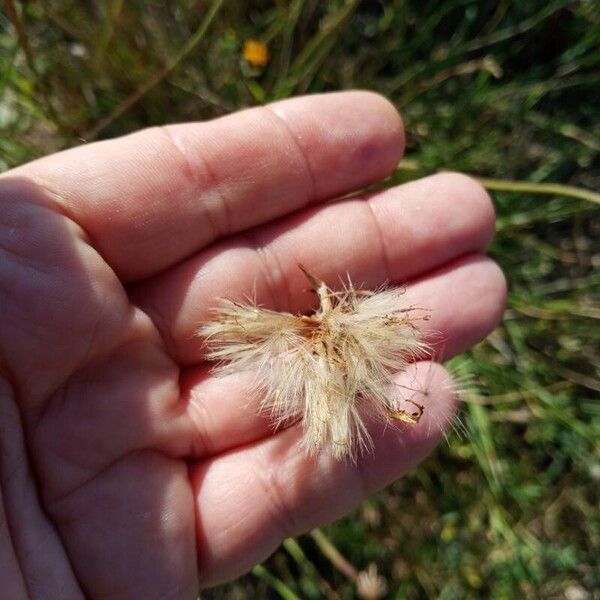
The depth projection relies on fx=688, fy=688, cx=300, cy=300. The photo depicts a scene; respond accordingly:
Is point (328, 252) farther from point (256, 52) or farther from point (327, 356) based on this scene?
point (256, 52)

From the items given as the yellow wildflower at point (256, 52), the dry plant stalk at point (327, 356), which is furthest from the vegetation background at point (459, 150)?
the dry plant stalk at point (327, 356)

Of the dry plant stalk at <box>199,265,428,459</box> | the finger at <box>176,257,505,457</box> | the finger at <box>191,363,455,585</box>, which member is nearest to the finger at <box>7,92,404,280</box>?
the dry plant stalk at <box>199,265,428,459</box>

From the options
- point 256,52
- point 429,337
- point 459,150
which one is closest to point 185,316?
point 429,337

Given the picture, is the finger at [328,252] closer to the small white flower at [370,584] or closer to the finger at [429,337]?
the finger at [429,337]

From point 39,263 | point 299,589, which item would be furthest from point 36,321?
point 299,589

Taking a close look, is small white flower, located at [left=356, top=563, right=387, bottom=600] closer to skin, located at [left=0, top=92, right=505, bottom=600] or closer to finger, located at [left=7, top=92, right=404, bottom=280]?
skin, located at [left=0, top=92, right=505, bottom=600]

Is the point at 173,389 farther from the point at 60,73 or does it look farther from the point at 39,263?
the point at 60,73
